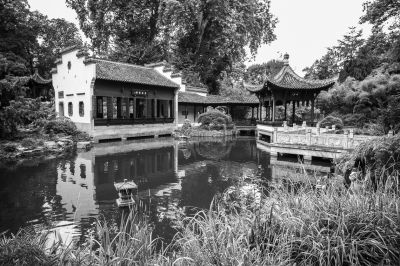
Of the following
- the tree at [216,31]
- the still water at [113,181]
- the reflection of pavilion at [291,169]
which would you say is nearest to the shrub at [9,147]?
the still water at [113,181]

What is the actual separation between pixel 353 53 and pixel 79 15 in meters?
33.5

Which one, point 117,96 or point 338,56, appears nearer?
point 117,96

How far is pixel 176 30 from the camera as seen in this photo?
3122cm

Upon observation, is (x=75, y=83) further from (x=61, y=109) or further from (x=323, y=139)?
(x=323, y=139)

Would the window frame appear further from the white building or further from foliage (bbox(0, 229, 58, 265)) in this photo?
foliage (bbox(0, 229, 58, 265))

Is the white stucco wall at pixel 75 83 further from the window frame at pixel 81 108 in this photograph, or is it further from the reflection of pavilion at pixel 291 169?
the reflection of pavilion at pixel 291 169

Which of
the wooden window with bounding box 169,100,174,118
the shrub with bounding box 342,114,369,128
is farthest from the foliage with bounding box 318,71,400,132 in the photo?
the wooden window with bounding box 169,100,174,118

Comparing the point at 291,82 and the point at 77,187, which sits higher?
the point at 291,82

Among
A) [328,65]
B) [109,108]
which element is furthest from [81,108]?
[328,65]

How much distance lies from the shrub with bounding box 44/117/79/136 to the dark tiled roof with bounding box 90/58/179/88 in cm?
400

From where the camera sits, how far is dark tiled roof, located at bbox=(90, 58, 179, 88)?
2220 centimetres

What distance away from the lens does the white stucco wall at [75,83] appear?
2150cm

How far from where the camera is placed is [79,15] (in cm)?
3150

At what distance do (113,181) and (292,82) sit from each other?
1570 centimetres
